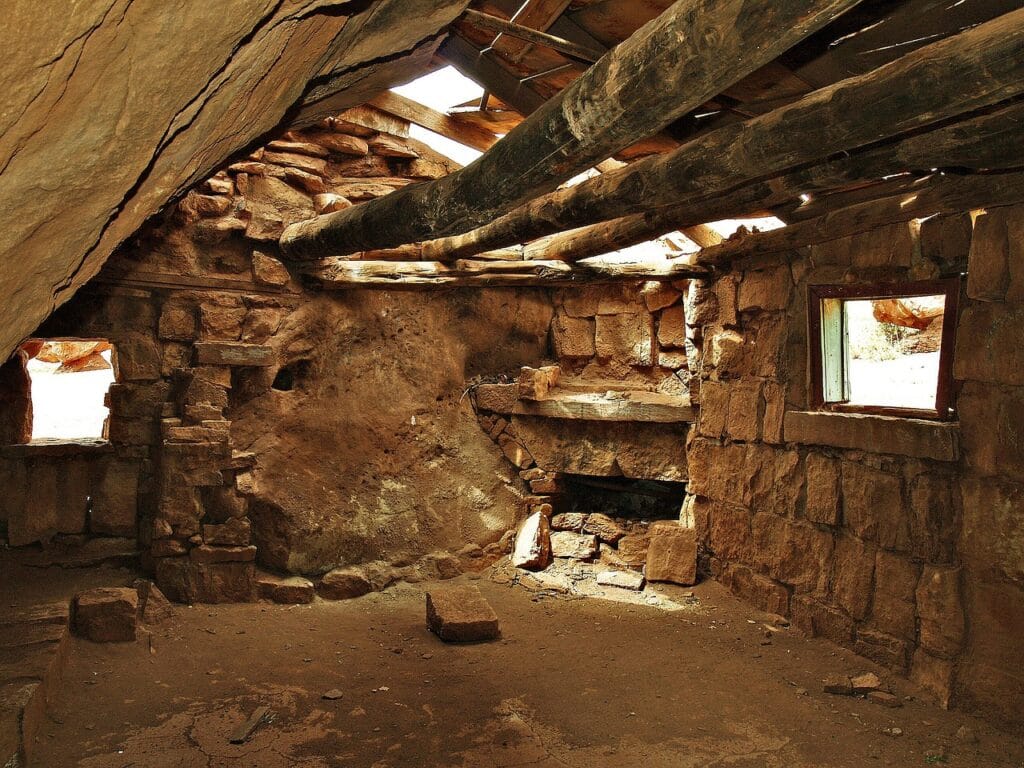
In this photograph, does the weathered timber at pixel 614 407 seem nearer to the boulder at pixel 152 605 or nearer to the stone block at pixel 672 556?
the stone block at pixel 672 556

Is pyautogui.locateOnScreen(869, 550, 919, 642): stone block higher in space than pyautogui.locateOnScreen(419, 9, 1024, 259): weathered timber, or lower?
lower

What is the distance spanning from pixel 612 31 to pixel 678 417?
12.8 feet

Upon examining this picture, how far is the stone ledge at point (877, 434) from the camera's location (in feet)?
14.5

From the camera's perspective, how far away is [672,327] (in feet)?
24.3

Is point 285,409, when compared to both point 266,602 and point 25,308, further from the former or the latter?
point 25,308

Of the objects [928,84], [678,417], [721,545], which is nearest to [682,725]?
[721,545]

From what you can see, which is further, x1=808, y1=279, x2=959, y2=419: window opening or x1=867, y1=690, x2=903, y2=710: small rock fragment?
x1=808, y1=279, x2=959, y2=419: window opening

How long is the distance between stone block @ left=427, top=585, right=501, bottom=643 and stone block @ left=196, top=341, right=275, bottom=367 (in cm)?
250

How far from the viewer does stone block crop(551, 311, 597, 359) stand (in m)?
7.73

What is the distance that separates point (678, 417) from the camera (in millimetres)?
6887

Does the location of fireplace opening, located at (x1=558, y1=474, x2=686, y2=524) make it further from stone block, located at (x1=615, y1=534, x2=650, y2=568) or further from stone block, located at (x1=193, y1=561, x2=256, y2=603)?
stone block, located at (x1=193, y1=561, x2=256, y2=603)

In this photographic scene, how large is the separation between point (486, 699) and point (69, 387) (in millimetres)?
14849

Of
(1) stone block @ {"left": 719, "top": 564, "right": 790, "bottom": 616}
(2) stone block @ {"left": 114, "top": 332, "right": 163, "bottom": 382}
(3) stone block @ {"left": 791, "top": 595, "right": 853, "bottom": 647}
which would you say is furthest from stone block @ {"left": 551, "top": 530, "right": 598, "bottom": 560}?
(2) stone block @ {"left": 114, "top": 332, "right": 163, "bottom": 382}

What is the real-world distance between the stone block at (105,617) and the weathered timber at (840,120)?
A: 4.18 metres
